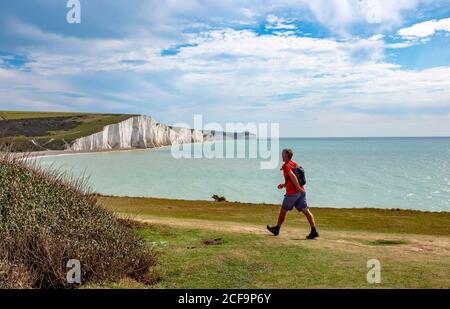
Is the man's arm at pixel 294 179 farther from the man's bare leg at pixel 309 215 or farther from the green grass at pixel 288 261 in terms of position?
the green grass at pixel 288 261

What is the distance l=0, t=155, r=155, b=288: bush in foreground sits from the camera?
8.42 meters

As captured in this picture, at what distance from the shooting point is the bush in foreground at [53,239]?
842 cm

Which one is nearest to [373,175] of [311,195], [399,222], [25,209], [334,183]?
[334,183]

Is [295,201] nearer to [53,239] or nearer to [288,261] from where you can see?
[288,261]

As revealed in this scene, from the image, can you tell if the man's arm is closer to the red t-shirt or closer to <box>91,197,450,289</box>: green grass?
the red t-shirt

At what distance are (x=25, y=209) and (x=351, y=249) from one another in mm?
9021

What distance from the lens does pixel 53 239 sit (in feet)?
28.3

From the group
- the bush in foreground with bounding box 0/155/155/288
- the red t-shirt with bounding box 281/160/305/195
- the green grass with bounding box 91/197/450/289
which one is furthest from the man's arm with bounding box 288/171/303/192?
the bush in foreground with bounding box 0/155/155/288
